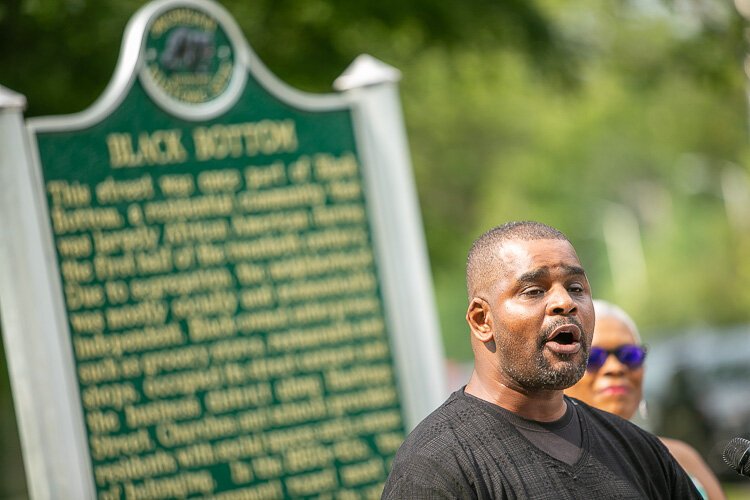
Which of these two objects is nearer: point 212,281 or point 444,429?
point 444,429

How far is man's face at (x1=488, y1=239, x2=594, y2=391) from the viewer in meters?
3.15

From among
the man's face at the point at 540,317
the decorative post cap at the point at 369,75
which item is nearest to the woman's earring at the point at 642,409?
the man's face at the point at 540,317

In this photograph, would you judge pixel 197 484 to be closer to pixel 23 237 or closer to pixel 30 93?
pixel 23 237

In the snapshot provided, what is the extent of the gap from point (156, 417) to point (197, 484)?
36 centimetres

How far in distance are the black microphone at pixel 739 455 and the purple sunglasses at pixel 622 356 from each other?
1396mm

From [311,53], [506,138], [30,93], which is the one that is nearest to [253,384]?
[30,93]

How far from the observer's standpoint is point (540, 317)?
10.4 ft

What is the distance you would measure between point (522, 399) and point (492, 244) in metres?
0.41

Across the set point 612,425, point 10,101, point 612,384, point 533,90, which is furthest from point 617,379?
point 533,90

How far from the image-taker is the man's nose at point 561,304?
124 inches

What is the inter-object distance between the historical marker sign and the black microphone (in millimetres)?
2957

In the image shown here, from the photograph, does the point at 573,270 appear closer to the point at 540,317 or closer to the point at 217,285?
the point at 540,317

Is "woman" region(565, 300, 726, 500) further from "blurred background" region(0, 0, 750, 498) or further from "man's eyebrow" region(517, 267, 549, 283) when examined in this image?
"blurred background" region(0, 0, 750, 498)

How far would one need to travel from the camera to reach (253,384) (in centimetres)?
605
